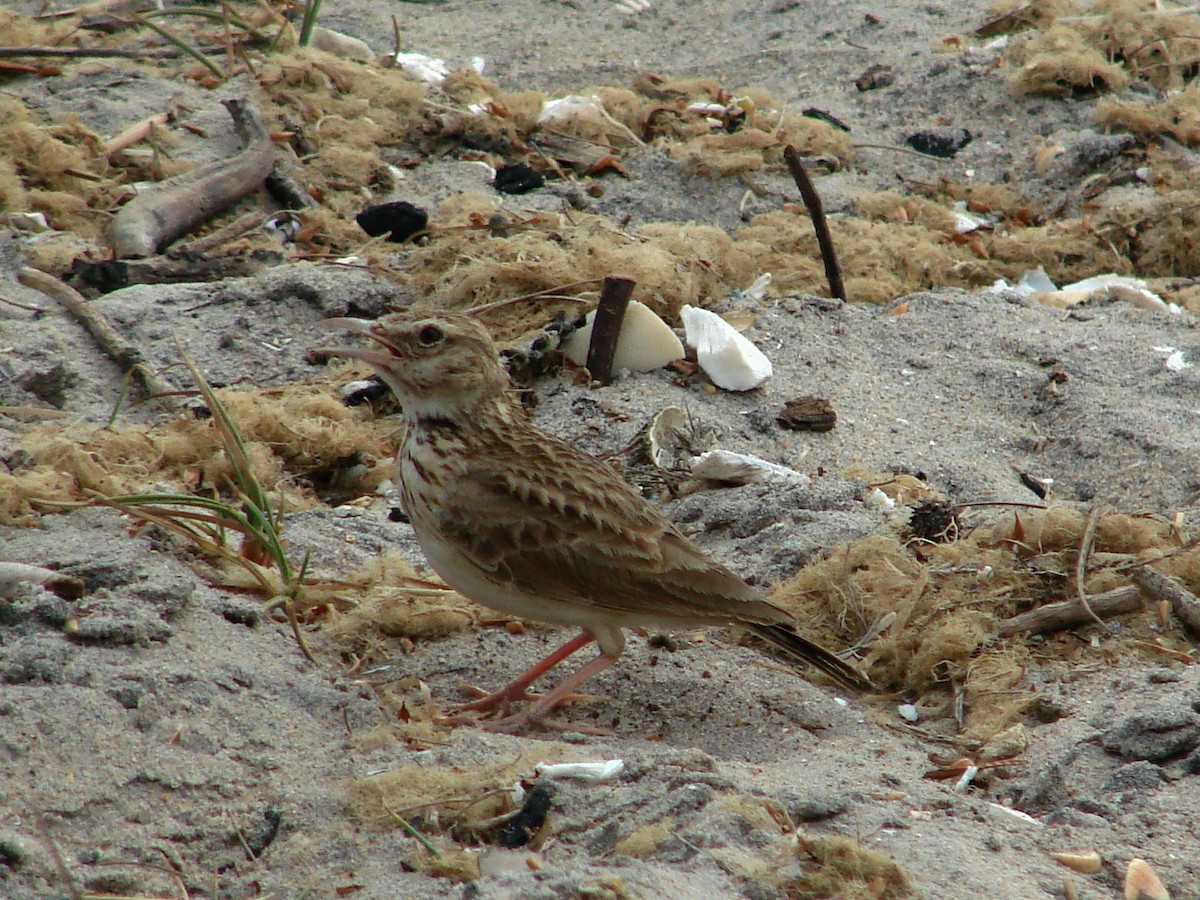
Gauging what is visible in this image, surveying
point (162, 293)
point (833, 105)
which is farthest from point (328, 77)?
point (833, 105)

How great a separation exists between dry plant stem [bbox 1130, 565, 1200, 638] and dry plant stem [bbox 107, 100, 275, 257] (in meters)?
4.43

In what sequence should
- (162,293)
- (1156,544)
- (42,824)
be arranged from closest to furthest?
(42,824), (1156,544), (162,293)

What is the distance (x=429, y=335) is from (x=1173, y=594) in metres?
2.38

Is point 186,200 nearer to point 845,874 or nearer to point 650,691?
point 650,691

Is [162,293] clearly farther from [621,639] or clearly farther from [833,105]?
[833,105]

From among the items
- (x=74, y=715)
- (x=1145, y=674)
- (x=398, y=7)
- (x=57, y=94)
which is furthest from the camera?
(x=398, y=7)

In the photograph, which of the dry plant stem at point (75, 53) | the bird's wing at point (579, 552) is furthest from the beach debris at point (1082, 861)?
the dry plant stem at point (75, 53)

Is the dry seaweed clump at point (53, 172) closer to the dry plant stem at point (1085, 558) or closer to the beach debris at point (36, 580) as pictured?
the beach debris at point (36, 580)

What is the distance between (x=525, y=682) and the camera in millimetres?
4020

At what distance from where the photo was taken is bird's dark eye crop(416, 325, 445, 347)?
4.12 m

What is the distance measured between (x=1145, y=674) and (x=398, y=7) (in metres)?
8.53

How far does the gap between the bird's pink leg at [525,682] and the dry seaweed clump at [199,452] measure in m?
1.25

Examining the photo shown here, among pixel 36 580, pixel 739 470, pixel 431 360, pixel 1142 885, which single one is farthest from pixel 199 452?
pixel 1142 885

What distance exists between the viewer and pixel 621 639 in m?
4.10
